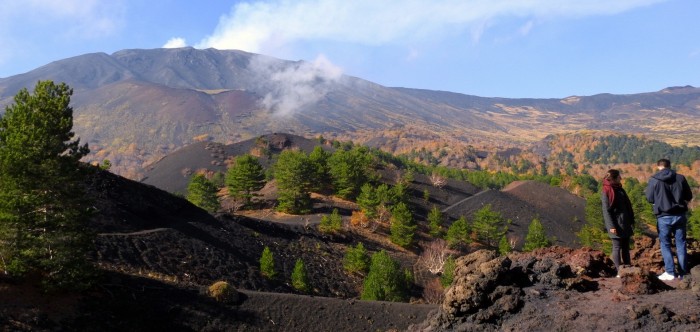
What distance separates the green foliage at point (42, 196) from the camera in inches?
519

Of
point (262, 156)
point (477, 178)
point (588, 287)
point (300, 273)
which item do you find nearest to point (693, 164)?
point (477, 178)

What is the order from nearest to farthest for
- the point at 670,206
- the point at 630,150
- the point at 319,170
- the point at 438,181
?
the point at 670,206, the point at 319,170, the point at 438,181, the point at 630,150

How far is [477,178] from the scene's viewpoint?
66.1 meters

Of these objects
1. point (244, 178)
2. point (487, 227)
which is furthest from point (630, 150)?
point (244, 178)

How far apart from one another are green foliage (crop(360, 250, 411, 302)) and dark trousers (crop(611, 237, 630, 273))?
1454 centimetres

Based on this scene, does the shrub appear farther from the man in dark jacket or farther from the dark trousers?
the man in dark jacket

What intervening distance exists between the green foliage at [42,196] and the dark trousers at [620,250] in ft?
45.2

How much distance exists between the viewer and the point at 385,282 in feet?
77.9

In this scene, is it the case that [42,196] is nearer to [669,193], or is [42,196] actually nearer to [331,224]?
[669,193]

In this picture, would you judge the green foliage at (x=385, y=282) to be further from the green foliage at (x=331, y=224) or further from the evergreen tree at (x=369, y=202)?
the evergreen tree at (x=369, y=202)

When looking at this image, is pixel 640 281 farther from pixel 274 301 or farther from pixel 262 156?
pixel 262 156

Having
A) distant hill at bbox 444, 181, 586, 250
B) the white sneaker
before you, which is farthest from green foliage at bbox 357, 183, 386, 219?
the white sneaker

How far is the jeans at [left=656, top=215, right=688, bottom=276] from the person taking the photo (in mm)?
8039

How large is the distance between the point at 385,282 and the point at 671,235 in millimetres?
16538
